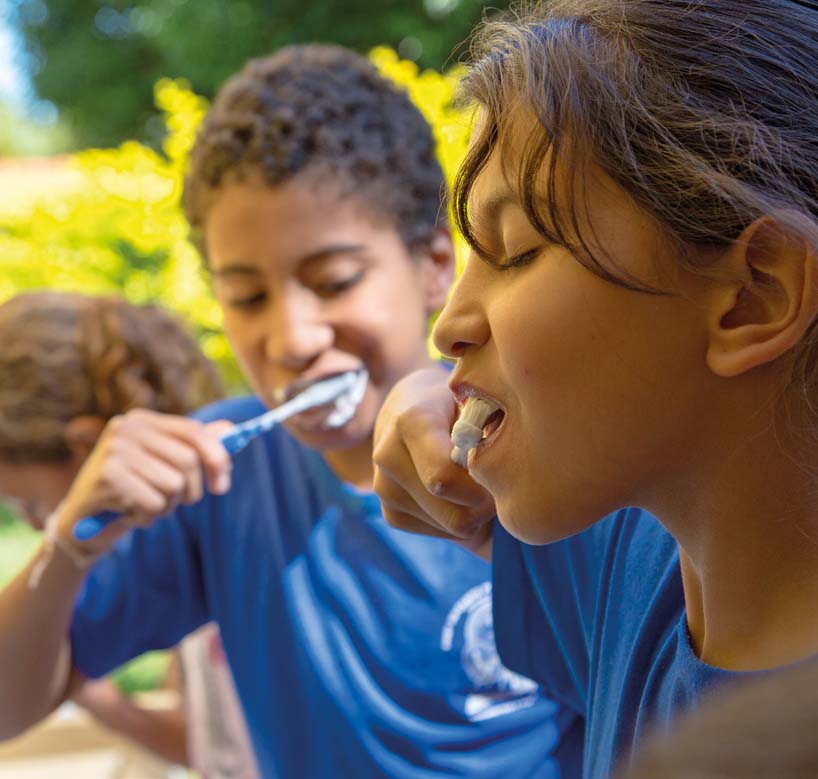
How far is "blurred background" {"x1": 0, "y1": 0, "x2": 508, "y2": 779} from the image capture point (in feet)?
10.3

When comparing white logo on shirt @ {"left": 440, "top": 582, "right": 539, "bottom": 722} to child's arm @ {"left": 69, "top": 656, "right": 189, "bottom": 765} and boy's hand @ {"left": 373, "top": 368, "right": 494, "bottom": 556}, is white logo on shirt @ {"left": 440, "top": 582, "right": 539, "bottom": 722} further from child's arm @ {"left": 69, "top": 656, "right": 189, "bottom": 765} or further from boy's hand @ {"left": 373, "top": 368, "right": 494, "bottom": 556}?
child's arm @ {"left": 69, "top": 656, "right": 189, "bottom": 765}

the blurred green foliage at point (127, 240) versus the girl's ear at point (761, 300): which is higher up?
the blurred green foliage at point (127, 240)

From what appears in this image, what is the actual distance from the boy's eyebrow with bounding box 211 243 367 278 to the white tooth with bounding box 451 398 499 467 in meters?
0.57

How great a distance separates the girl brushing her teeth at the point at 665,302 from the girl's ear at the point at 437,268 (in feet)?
2.22

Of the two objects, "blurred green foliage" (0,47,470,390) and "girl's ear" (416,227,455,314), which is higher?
"blurred green foliage" (0,47,470,390)

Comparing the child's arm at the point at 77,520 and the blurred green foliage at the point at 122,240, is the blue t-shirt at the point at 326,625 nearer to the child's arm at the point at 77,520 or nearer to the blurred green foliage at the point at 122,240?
the child's arm at the point at 77,520

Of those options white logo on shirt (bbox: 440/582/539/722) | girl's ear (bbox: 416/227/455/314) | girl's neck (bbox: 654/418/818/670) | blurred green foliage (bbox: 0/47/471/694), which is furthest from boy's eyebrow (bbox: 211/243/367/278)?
blurred green foliage (bbox: 0/47/471/694)

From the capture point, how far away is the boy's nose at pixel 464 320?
672 millimetres

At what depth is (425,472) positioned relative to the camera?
785 mm

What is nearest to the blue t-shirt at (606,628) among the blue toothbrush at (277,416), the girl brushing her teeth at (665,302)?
the girl brushing her teeth at (665,302)

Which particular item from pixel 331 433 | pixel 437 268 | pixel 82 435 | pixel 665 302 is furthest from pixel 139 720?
pixel 665 302

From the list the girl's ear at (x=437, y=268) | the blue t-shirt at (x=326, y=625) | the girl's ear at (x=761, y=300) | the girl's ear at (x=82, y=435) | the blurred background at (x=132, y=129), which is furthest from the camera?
the blurred background at (x=132, y=129)

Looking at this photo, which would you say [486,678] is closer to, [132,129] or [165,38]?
[165,38]

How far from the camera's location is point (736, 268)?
605mm
